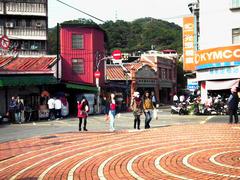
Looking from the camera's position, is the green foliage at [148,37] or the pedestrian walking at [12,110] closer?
the pedestrian walking at [12,110]

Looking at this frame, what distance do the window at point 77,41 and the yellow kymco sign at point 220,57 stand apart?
12.1m

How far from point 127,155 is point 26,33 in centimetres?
3666

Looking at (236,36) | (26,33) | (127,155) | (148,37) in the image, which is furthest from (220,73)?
(148,37)

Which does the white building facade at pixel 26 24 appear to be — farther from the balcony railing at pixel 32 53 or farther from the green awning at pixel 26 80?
the green awning at pixel 26 80

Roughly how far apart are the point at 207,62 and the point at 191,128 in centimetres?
1475

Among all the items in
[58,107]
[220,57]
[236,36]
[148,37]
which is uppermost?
[148,37]

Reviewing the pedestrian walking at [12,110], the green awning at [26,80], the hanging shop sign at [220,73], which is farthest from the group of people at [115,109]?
the hanging shop sign at [220,73]

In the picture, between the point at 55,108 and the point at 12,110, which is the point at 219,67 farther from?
the point at 12,110

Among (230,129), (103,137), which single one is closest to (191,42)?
(230,129)

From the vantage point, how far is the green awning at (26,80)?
90.2ft

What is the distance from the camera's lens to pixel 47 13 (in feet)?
153

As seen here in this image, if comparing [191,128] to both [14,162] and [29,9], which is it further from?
[29,9]

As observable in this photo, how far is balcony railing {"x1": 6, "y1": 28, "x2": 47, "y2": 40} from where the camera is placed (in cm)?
4569

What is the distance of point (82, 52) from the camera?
39.8m
